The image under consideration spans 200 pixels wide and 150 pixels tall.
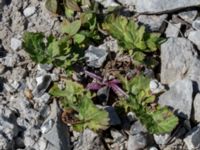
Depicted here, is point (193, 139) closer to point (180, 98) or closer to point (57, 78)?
point (180, 98)

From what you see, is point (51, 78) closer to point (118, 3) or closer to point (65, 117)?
point (65, 117)

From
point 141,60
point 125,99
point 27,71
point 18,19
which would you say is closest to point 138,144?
point 125,99

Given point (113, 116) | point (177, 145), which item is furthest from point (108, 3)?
point (177, 145)

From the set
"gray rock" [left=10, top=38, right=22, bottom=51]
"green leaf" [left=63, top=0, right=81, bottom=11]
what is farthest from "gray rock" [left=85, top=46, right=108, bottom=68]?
"gray rock" [left=10, top=38, right=22, bottom=51]

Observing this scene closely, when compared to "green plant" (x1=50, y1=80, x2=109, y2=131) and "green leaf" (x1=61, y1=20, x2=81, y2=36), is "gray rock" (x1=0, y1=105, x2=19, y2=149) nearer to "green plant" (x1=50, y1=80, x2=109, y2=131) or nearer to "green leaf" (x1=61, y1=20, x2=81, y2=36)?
"green plant" (x1=50, y1=80, x2=109, y2=131)

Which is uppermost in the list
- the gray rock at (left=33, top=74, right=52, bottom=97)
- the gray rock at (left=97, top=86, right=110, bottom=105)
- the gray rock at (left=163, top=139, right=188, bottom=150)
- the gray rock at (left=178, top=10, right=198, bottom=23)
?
the gray rock at (left=178, top=10, right=198, bottom=23)

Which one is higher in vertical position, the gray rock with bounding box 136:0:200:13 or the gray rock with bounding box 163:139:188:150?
the gray rock with bounding box 136:0:200:13

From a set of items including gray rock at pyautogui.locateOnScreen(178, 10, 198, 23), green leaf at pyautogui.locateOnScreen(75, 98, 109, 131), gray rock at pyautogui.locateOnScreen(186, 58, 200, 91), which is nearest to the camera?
green leaf at pyautogui.locateOnScreen(75, 98, 109, 131)

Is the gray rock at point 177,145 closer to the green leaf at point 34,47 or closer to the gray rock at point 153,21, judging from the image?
the gray rock at point 153,21

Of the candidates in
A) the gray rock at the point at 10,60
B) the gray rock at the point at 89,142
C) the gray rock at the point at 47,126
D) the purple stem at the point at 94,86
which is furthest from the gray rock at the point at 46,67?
the gray rock at the point at 89,142
